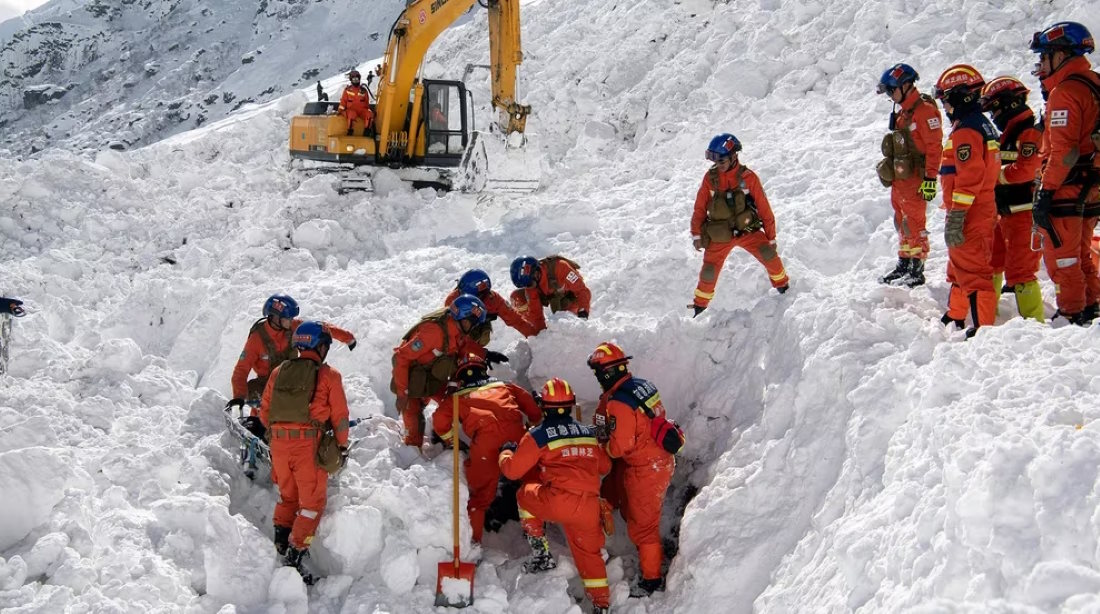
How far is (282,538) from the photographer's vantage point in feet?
16.3

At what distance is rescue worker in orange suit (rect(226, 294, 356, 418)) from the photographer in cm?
589

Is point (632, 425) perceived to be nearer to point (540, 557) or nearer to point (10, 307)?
point (540, 557)

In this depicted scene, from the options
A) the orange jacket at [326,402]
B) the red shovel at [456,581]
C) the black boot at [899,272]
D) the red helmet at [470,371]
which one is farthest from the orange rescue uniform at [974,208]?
the orange jacket at [326,402]

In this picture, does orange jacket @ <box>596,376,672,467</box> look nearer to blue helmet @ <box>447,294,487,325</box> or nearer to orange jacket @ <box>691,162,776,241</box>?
blue helmet @ <box>447,294,487,325</box>

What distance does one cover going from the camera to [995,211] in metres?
4.86

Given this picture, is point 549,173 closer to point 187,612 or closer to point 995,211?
point 995,211

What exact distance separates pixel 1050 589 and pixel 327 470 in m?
→ 3.76

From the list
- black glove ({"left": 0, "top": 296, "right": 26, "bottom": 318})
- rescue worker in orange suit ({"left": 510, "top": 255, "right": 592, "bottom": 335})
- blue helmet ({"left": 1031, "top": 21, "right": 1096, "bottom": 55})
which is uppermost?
blue helmet ({"left": 1031, "top": 21, "right": 1096, "bottom": 55})

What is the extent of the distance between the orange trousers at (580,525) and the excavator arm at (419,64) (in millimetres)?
6999

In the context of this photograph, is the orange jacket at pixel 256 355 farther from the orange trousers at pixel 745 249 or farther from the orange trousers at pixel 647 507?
the orange trousers at pixel 745 249

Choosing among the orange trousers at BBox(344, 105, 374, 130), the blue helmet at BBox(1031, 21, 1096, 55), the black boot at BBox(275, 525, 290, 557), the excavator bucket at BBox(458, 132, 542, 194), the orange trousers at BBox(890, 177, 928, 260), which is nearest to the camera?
the blue helmet at BBox(1031, 21, 1096, 55)

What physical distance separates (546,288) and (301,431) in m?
2.75

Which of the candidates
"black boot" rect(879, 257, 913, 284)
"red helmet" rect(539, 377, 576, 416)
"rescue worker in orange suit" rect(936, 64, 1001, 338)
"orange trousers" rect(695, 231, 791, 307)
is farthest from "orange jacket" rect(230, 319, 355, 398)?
"rescue worker in orange suit" rect(936, 64, 1001, 338)

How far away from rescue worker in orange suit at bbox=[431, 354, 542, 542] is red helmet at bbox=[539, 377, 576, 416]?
469 mm
